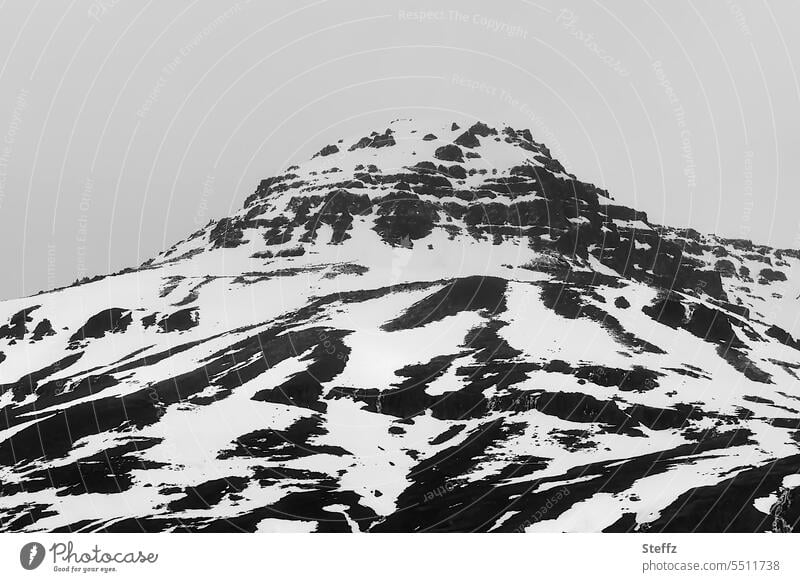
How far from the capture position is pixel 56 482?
158125mm

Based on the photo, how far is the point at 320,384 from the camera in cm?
19600

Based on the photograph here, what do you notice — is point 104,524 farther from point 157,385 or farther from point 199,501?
point 157,385

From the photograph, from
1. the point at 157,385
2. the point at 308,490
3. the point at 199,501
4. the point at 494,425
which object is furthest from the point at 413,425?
the point at 157,385

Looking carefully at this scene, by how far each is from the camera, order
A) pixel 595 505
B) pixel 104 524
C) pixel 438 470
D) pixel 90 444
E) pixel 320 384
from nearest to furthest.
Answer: pixel 595 505
pixel 104 524
pixel 438 470
pixel 90 444
pixel 320 384

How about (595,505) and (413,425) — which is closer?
(595,505)

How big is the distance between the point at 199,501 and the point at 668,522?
265ft

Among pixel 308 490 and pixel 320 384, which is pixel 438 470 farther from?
pixel 320 384
